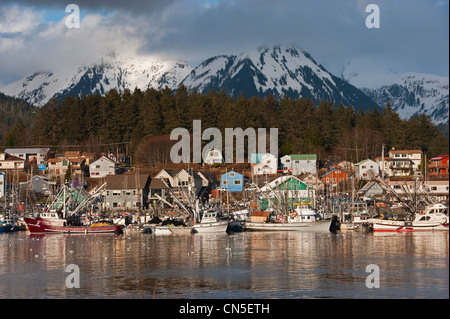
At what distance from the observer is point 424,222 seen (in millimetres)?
55219

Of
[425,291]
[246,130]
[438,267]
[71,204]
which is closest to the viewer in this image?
[425,291]

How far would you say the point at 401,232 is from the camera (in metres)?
56.1

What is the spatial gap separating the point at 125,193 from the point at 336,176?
85.6ft

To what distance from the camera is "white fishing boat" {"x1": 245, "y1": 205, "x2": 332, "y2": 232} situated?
58.2m

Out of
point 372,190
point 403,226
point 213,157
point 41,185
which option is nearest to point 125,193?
point 41,185

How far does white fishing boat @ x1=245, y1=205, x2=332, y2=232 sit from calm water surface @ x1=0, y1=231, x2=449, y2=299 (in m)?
2.10

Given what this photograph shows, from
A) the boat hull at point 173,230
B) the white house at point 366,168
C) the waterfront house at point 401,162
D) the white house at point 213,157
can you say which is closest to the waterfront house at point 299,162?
the white house at point 366,168

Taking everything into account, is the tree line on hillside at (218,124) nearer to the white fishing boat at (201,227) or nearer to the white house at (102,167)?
the white house at (102,167)

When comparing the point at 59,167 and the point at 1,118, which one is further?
the point at 1,118

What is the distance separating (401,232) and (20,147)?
2827 inches

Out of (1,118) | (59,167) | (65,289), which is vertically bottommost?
(65,289)

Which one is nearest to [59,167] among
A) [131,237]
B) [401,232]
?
[131,237]

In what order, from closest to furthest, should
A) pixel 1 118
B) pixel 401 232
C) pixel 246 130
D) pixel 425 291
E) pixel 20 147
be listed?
pixel 425 291 < pixel 401 232 < pixel 246 130 < pixel 20 147 < pixel 1 118

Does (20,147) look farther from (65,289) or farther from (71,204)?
(65,289)
